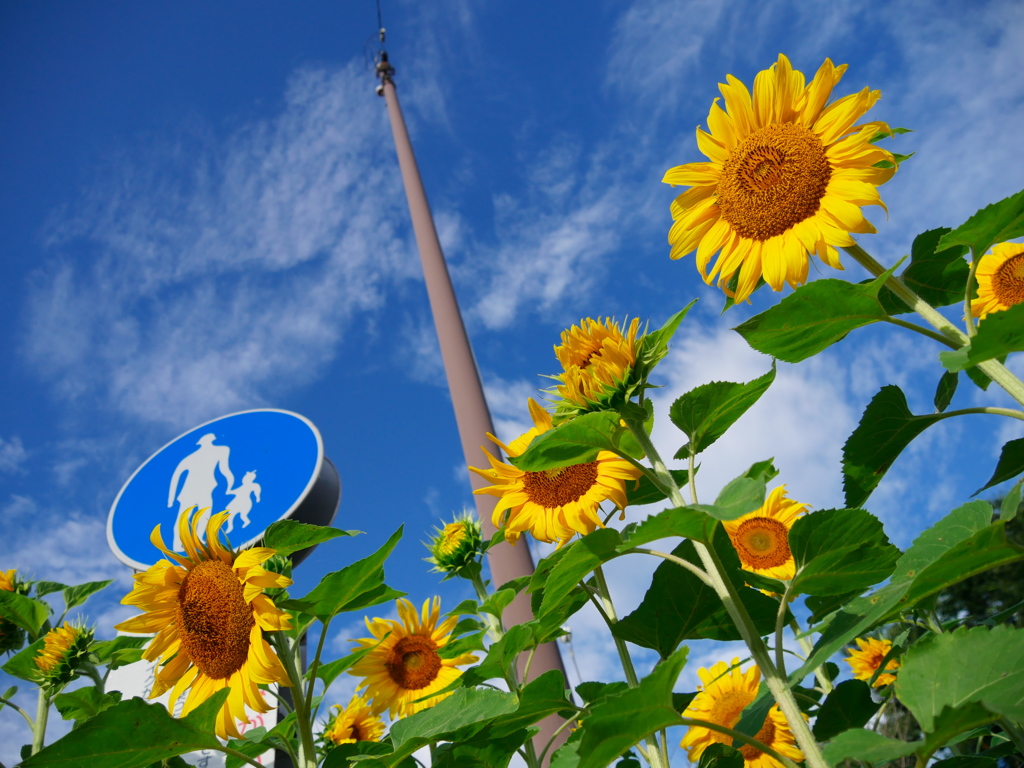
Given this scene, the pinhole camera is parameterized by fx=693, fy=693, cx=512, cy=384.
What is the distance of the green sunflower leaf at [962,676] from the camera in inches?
33.4

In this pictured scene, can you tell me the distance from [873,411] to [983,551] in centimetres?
52

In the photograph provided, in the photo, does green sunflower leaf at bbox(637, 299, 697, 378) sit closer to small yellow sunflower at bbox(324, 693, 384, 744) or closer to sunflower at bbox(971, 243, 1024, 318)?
sunflower at bbox(971, 243, 1024, 318)

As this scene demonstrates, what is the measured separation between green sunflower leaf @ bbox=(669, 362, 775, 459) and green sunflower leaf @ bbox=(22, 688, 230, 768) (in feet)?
3.35

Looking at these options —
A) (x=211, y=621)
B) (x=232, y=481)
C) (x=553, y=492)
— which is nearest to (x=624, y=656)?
(x=553, y=492)

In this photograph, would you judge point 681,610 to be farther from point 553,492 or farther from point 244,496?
point 244,496

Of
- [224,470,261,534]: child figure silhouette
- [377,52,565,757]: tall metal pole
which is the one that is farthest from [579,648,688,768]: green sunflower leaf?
[224,470,261,534]: child figure silhouette

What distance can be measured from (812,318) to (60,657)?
9.89ft

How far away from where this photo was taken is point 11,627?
10.0ft

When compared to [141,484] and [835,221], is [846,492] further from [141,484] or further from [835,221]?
[141,484]

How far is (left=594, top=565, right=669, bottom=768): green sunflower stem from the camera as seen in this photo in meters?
1.59

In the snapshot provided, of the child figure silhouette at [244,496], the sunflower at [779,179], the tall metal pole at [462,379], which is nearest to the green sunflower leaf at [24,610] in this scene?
the tall metal pole at [462,379]

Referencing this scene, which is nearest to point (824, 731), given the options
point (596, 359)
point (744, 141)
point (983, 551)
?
point (983, 551)

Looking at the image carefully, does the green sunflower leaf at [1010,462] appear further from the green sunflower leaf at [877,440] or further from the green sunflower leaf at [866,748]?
the green sunflower leaf at [866,748]

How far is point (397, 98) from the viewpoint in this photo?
37.7 ft
